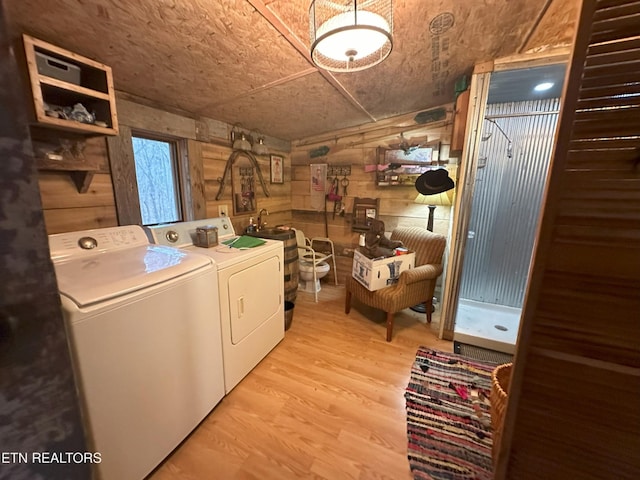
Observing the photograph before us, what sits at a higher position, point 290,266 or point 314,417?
point 290,266

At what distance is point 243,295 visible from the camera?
1630 millimetres

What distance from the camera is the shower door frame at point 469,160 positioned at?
1641 mm

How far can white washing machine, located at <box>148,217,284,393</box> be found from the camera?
59.9 inches

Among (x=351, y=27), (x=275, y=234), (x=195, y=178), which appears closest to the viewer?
(x=351, y=27)

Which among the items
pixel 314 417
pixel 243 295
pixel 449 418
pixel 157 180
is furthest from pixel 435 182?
pixel 157 180

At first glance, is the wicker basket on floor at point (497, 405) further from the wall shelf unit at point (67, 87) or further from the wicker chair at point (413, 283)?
the wall shelf unit at point (67, 87)

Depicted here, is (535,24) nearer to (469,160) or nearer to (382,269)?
(469,160)

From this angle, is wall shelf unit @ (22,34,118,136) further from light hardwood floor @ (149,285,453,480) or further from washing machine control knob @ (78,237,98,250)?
light hardwood floor @ (149,285,453,480)

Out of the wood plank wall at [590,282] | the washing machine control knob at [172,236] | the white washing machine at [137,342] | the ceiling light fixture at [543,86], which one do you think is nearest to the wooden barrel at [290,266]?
the washing machine control knob at [172,236]

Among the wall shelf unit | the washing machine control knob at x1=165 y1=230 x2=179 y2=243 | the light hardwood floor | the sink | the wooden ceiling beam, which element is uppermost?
the wooden ceiling beam

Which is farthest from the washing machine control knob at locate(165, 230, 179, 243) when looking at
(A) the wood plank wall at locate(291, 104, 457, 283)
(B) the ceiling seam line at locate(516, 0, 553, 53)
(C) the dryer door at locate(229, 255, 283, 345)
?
(B) the ceiling seam line at locate(516, 0, 553, 53)

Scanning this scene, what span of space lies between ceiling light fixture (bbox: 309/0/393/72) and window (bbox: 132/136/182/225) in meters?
1.50

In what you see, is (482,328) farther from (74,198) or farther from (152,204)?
(74,198)

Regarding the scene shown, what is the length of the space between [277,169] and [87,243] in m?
2.23
